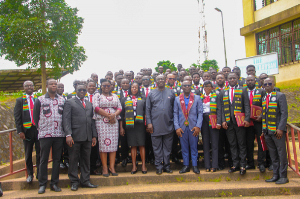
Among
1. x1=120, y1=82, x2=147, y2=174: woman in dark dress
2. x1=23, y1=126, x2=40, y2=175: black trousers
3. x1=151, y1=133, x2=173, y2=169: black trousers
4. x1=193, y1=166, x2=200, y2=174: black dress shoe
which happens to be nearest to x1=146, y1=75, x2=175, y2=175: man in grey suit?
x1=151, y1=133, x2=173, y2=169: black trousers

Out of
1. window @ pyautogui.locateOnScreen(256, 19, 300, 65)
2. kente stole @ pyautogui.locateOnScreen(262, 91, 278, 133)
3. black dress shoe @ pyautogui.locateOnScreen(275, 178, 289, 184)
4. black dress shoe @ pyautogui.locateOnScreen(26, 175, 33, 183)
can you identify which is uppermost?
window @ pyautogui.locateOnScreen(256, 19, 300, 65)

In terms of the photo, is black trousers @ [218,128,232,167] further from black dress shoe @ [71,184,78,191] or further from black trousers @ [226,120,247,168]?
black dress shoe @ [71,184,78,191]

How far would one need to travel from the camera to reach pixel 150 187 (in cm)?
522

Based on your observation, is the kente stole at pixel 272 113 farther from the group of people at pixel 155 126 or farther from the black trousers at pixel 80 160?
the black trousers at pixel 80 160

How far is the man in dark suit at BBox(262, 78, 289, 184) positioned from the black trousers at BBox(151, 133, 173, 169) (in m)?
2.06

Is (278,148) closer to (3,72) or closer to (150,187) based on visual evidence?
(150,187)

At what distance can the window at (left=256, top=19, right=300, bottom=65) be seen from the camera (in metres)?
13.8

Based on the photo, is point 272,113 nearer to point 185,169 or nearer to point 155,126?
point 185,169

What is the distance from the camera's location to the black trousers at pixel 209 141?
5.70 m

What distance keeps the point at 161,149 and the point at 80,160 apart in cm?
180

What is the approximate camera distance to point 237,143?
18.7 feet

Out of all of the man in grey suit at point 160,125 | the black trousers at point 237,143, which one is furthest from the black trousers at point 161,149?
the black trousers at point 237,143

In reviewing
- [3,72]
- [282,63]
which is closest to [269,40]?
[282,63]

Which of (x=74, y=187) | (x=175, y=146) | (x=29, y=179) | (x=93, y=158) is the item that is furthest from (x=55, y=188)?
(x=175, y=146)
